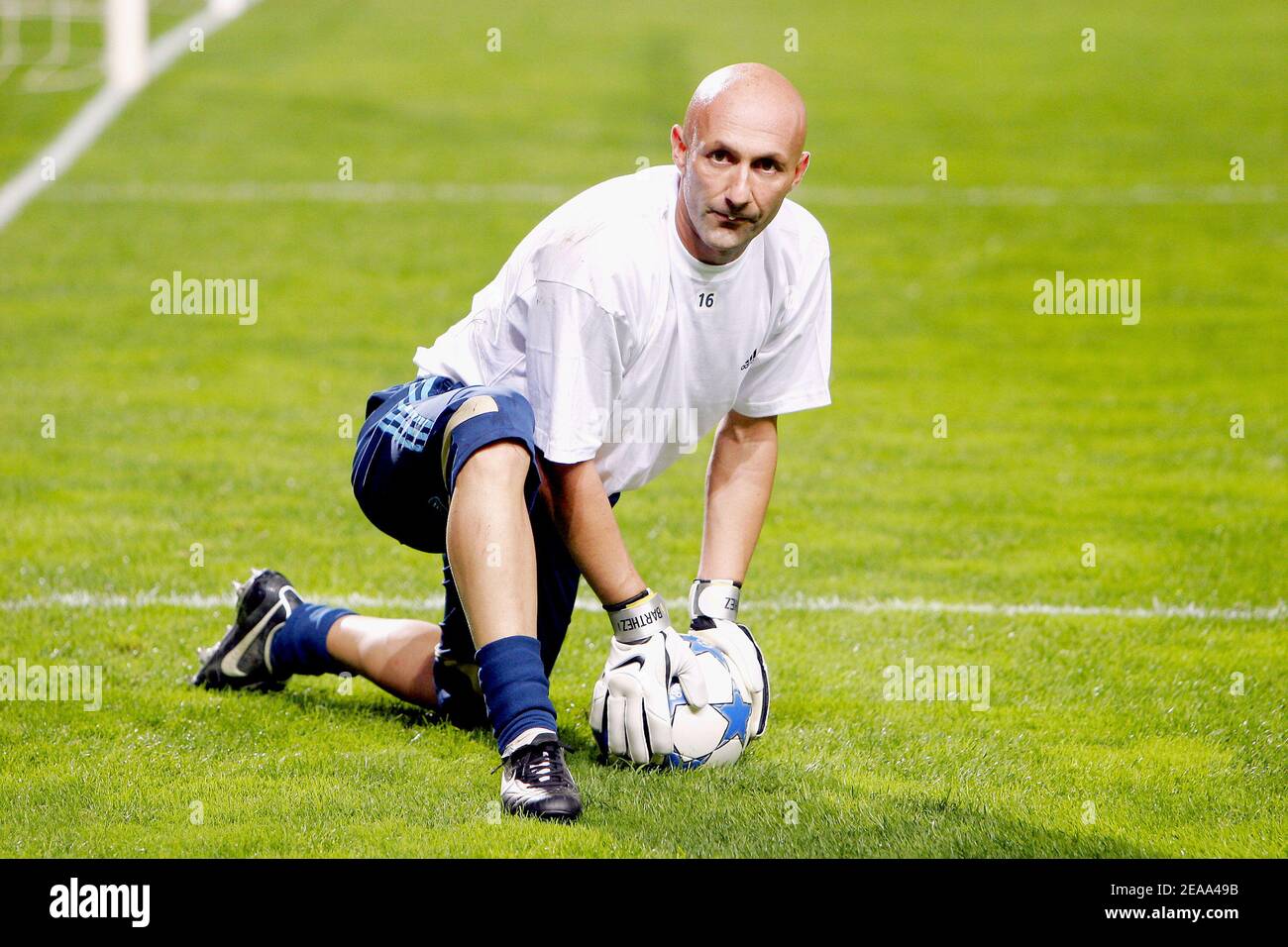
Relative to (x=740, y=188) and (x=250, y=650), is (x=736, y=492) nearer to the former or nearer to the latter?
(x=740, y=188)

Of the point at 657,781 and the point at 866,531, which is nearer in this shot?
the point at 657,781

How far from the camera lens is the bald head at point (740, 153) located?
413 cm

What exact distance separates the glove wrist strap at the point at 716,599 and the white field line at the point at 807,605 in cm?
152

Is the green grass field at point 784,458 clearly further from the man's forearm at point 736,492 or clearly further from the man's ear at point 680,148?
the man's ear at point 680,148

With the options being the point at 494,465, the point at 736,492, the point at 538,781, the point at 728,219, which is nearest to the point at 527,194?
the point at 736,492

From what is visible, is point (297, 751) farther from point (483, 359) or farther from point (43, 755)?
point (483, 359)

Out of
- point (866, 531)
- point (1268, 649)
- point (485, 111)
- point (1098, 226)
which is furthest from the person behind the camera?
point (485, 111)

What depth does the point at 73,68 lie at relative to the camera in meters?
20.7

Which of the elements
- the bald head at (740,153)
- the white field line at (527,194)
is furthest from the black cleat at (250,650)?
the white field line at (527,194)

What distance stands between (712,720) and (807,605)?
197 centimetres

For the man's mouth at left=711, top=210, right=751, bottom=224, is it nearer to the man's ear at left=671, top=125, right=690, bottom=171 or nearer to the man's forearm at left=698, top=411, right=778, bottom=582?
the man's ear at left=671, top=125, right=690, bottom=171

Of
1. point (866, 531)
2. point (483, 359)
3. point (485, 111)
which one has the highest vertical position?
point (485, 111)

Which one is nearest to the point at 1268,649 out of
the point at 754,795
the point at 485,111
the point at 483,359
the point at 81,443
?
the point at 754,795
